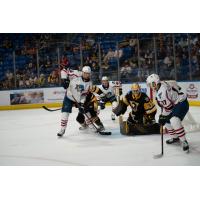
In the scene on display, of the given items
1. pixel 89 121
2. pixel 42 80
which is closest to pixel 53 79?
pixel 42 80

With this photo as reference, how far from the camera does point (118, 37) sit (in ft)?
14.5

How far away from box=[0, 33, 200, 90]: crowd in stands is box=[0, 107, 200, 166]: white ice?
0.79 m

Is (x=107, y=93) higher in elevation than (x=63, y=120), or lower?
higher

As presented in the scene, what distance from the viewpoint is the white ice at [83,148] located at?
8.95ft

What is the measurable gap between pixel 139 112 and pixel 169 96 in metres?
0.70

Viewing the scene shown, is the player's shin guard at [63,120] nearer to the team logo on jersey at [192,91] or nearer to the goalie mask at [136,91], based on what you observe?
the goalie mask at [136,91]

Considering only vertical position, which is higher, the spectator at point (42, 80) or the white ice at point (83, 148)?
the spectator at point (42, 80)

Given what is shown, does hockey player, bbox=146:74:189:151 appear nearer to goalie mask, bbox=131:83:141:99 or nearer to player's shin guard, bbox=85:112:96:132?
goalie mask, bbox=131:83:141:99

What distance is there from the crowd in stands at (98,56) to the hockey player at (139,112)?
76 cm

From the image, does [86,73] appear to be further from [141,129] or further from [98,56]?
[98,56]

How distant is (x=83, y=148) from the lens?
312cm

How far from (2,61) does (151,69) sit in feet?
8.45

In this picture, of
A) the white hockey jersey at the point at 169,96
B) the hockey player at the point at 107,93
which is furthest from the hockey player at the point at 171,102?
the hockey player at the point at 107,93
